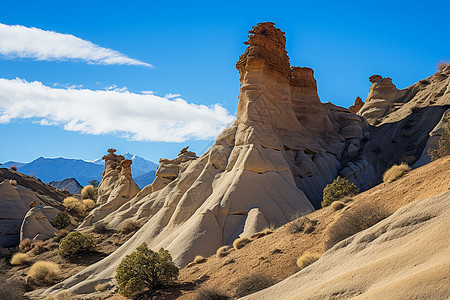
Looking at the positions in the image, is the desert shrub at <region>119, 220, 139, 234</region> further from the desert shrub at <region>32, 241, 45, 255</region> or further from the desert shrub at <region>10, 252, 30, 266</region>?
the desert shrub at <region>10, 252, 30, 266</region>

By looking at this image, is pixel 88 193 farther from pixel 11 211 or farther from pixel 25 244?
pixel 25 244

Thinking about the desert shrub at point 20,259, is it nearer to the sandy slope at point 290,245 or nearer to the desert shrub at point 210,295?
the sandy slope at point 290,245

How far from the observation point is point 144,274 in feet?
57.9

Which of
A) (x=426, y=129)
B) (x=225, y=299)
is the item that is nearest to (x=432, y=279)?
(x=225, y=299)

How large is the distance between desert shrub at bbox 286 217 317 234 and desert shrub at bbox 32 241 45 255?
92.8 ft

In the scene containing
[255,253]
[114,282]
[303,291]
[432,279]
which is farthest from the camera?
[114,282]

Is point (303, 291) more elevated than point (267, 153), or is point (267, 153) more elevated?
point (267, 153)

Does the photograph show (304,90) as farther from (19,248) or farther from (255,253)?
(19,248)

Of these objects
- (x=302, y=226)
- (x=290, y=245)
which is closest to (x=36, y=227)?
(x=302, y=226)

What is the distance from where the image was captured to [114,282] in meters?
24.2

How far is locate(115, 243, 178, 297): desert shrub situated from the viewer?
17.5 metres

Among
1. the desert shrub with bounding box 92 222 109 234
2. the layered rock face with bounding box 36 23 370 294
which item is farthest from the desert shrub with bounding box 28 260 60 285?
the desert shrub with bounding box 92 222 109 234

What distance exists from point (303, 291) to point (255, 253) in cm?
796

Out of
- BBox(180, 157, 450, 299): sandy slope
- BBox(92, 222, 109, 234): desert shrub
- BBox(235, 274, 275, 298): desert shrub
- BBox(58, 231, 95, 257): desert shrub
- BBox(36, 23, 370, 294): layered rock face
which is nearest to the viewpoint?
BBox(235, 274, 275, 298): desert shrub
